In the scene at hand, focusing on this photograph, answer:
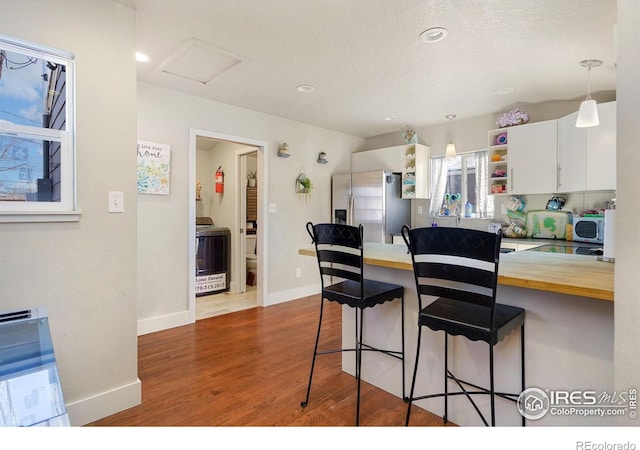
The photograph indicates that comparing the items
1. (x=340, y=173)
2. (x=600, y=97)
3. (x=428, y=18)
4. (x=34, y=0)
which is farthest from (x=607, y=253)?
(x=340, y=173)

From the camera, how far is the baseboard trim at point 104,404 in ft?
5.84

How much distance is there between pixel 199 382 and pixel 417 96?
327 centimetres

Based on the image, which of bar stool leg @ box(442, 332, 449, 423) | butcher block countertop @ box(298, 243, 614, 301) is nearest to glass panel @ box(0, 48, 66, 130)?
butcher block countertop @ box(298, 243, 614, 301)

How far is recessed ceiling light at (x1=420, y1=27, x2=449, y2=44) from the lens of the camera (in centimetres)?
219

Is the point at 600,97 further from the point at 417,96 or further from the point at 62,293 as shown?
the point at 62,293

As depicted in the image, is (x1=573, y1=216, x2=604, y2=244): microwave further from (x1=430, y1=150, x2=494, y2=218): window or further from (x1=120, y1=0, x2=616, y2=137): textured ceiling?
(x1=120, y1=0, x2=616, y2=137): textured ceiling

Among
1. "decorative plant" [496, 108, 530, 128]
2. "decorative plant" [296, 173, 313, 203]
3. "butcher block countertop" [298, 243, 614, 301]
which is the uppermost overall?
"decorative plant" [496, 108, 530, 128]

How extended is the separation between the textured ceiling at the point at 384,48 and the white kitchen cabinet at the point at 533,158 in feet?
1.09

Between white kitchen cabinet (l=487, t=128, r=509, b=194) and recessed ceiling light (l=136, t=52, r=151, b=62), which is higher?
recessed ceiling light (l=136, t=52, r=151, b=62)

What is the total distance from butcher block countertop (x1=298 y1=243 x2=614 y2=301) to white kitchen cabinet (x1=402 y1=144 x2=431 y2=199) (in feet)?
8.82

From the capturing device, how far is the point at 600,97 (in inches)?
132

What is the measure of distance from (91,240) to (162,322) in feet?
5.59

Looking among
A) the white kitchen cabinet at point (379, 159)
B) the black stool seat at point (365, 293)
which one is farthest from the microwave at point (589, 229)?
the black stool seat at point (365, 293)

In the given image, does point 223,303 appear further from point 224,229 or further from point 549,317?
point 549,317
